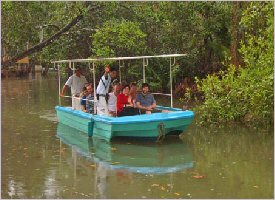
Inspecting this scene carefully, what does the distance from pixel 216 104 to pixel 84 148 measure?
432 cm

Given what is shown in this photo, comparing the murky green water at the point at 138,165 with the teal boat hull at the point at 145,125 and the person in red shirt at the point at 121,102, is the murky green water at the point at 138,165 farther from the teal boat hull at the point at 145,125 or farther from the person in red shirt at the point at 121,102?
the person in red shirt at the point at 121,102

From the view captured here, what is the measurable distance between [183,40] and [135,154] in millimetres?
13416

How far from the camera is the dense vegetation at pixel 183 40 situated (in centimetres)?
1416

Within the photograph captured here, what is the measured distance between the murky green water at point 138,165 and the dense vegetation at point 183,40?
1037 millimetres

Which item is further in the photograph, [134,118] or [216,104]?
[216,104]

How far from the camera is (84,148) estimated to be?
42.8ft

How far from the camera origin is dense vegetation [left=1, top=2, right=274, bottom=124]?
14.2m

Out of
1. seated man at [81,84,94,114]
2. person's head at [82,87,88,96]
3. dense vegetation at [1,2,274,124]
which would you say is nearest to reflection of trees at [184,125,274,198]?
dense vegetation at [1,2,274,124]

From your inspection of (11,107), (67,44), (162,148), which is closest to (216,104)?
(162,148)

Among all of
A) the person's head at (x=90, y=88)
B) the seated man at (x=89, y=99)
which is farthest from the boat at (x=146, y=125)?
the person's head at (x=90, y=88)

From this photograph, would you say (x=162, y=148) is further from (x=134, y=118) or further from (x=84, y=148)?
(x=84, y=148)

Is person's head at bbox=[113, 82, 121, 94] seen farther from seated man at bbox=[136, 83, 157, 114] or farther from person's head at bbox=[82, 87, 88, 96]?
person's head at bbox=[82, 87, 88, 96]

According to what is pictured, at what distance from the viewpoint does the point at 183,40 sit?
24797 mm

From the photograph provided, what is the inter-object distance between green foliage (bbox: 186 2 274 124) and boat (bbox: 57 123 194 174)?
90.1 inches
